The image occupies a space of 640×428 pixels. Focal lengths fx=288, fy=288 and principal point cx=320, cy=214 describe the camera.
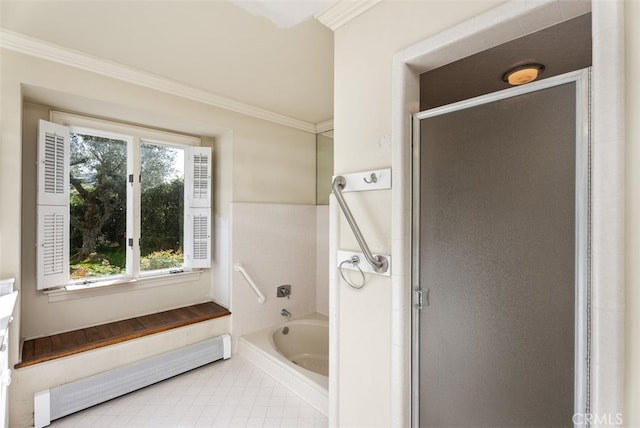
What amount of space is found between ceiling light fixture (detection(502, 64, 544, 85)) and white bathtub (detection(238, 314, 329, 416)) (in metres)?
2.42

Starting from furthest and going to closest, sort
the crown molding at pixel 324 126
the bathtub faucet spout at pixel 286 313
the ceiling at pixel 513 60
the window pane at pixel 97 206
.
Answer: the crown molding at pixel 324 126
the bathtub faucet spout at pixel 286 313
the window pane at pixel 97 206
the ceiling at pixel 513 60

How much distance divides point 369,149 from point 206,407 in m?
2.01

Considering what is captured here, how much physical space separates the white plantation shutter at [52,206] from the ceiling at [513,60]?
2.67 metres

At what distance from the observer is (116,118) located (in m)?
2.48

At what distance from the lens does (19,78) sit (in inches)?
70.1

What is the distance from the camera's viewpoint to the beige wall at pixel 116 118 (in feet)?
5.77

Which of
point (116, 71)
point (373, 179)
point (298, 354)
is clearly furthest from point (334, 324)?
point (116, 71)

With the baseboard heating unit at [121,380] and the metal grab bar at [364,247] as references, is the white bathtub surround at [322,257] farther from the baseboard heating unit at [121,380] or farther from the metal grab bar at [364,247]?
the metal grab bar at [364,247]

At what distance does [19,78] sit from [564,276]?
295 cm

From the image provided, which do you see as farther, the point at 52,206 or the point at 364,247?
the point at 52,206

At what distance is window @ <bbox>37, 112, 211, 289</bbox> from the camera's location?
214 cm

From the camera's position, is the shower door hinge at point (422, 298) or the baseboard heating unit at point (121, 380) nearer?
the shower door hinge at point (422, 298)
